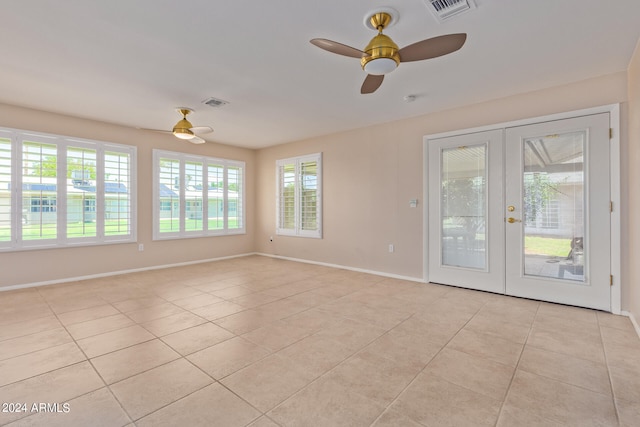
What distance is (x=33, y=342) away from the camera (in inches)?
101

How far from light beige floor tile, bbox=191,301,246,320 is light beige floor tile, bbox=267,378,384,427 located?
1.65 m

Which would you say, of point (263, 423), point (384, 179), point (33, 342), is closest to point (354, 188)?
point (384, 179)

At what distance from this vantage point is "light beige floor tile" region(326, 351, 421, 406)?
188cm

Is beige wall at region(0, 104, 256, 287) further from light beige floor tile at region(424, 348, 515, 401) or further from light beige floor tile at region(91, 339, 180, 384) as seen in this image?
light beige floor tile at region(424, 348, 515, 401)

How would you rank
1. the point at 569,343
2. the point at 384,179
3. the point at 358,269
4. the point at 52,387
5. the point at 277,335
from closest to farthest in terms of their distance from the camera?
the point at 52,387, the point at 569,343, the point at 277,335, the point at 384,179, the point at 358,269

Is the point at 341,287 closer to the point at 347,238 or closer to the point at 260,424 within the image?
the point at 347,238

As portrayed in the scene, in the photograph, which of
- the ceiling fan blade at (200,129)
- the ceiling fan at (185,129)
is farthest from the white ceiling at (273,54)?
the ceiling fan blade at (200,129)

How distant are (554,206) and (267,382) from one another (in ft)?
12.3

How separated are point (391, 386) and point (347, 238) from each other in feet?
12.3

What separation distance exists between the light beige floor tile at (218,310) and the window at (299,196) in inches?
111

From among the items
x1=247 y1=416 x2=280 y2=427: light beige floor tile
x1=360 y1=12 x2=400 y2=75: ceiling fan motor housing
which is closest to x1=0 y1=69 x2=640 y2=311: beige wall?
x1=360 y1=12 x2=400 y2=75: ceiling fan motor housing

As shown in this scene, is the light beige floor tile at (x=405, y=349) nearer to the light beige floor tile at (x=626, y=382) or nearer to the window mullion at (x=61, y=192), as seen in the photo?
the light beige floor tile at (x=626, y=382)

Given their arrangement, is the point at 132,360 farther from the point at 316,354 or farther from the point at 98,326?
the point at 316,354

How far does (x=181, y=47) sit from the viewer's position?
8.92ft
